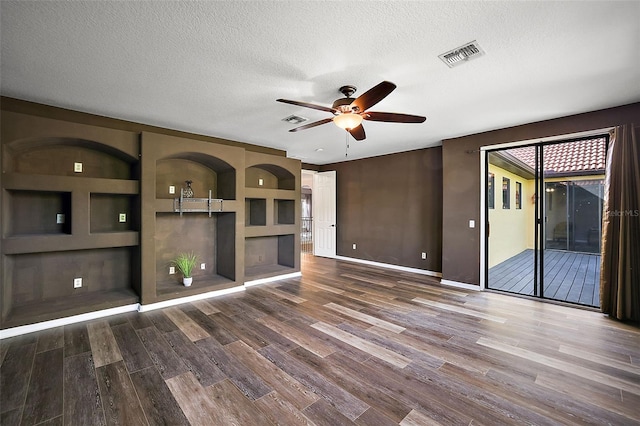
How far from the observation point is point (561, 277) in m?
5.03

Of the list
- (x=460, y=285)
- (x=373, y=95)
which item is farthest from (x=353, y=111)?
(x=460, y=285)

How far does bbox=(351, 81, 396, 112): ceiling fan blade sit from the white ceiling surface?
304mm

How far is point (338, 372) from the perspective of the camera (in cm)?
232

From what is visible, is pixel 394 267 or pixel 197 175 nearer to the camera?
A: pixel 197 175

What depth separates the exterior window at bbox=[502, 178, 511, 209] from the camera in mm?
5988

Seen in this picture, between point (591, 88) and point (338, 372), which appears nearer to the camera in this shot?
point (338, 372)

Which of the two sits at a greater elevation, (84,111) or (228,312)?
(84,111)

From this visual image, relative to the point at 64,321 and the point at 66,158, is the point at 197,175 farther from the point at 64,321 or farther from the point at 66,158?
the point at 64,321

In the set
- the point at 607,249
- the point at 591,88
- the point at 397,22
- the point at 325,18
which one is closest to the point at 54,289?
the point at 325,18

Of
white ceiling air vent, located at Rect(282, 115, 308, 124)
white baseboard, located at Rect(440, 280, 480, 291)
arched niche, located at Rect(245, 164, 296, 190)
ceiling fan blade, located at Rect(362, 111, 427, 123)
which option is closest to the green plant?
arched niche, located at Rect(245, 164, 296, 190)

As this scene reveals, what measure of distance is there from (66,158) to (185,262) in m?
2.08

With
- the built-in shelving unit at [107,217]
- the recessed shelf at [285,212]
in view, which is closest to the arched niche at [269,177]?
the recessed shelf at [285,212]

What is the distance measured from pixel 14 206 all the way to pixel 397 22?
15.4 ft

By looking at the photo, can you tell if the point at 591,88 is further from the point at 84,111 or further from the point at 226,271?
the point at 84,111
